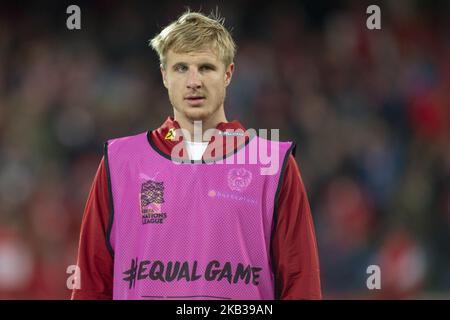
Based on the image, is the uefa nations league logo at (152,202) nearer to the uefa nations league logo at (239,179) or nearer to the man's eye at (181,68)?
the uefa nations league logo at (239,179)

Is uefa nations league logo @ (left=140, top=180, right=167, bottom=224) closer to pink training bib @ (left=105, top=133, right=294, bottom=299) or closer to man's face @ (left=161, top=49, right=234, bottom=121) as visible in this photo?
pink training bib @ (left=105, top=133, right=294, bottom=299)

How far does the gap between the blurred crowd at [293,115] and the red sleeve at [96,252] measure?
3670mm

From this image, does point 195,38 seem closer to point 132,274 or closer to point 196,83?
point 196,83

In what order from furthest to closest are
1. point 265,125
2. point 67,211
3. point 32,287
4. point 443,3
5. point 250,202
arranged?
point 443,3
point 265,125
point 67,211
point 32,287
point 250,202

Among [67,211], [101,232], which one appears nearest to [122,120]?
[67,211]

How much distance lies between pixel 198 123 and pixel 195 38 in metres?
0.29

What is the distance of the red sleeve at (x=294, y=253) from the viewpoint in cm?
308

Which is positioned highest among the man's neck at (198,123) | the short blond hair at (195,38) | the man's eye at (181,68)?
the short blond hair at (195,38)

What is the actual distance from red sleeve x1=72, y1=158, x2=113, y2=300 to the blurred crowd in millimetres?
3670

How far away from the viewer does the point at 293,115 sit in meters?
8.38

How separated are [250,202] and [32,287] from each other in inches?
162

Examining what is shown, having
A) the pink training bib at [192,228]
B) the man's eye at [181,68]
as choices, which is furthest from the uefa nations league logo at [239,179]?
the man's eye at [181,68]

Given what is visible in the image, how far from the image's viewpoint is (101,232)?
3156 millimetres

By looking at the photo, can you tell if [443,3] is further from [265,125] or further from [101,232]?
[101,232]
